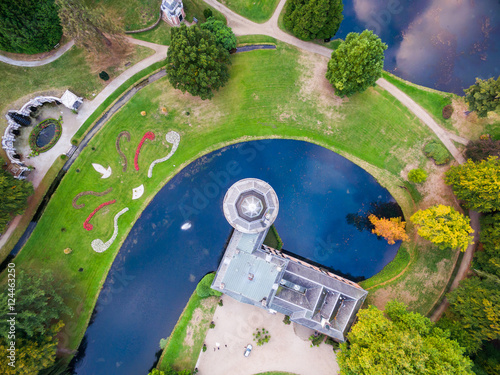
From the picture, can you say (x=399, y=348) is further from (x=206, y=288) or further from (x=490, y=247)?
(x=206, y=288)

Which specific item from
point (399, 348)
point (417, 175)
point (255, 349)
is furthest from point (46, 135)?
point (399, 348)

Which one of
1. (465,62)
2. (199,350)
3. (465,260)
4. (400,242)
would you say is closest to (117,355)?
(199,350)

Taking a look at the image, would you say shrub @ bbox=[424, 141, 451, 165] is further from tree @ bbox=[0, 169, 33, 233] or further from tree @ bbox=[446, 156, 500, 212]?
tree @ bbox=[0, 169, 33, 233]

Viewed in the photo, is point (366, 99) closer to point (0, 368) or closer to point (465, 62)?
point (465, 62)

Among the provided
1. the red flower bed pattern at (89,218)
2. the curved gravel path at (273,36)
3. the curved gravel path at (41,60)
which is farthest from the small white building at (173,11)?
the red flower bed pattern at (89,218)

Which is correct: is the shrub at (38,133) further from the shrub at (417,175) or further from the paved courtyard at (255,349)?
the shrub at (417,175)

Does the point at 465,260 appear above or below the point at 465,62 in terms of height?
below
